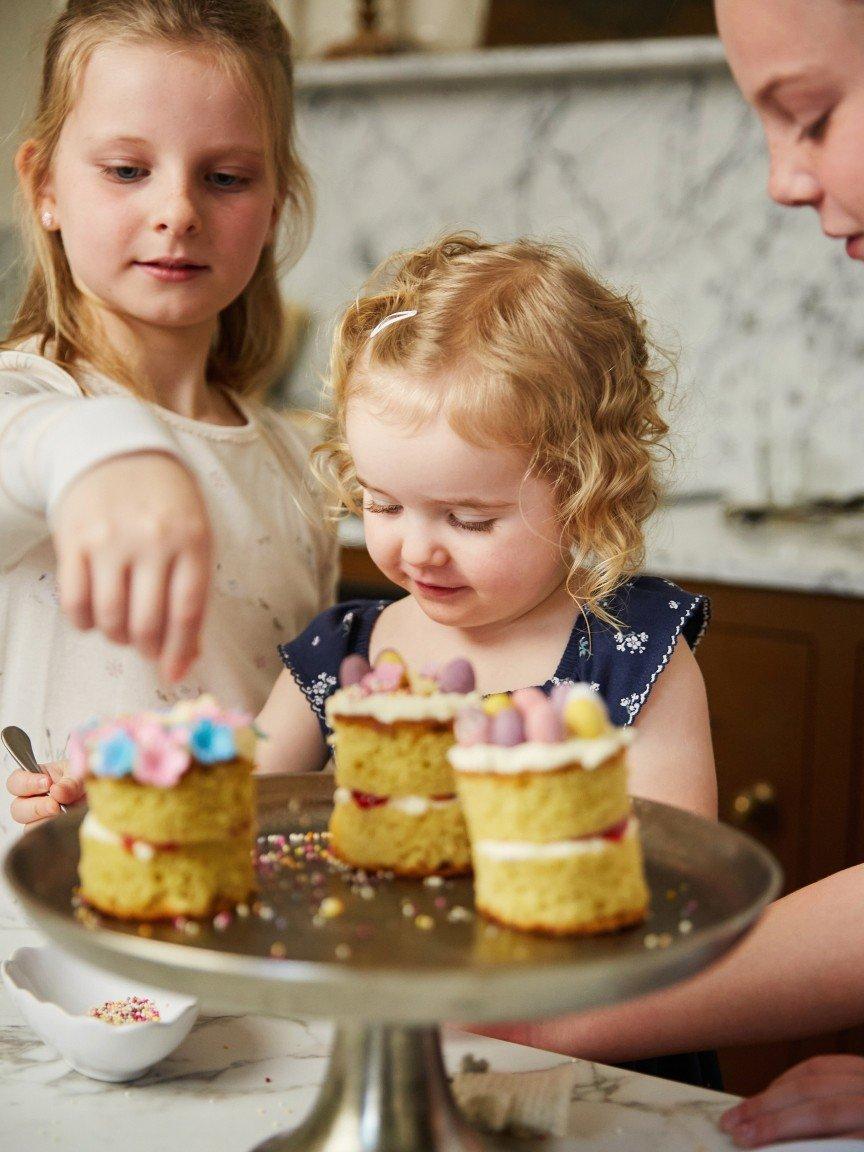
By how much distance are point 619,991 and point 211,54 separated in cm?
119

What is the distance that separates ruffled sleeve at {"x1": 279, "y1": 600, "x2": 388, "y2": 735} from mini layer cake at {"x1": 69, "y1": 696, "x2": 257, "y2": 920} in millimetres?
662

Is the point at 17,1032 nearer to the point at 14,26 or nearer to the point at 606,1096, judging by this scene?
the point at 606,1096

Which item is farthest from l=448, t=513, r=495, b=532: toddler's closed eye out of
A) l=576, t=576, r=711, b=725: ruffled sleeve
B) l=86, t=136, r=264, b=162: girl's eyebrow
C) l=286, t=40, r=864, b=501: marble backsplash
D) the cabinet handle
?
l=286, t=40, r=864, b=501: marble backsplash

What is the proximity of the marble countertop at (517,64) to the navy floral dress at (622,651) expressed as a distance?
182cm

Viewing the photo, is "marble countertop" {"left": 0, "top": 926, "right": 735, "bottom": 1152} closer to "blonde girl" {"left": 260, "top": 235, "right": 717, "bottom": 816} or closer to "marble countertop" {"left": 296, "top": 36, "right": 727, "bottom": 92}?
"blonde girl" {"left": 260, "top": 235, "right": 717, "bottom": 816}

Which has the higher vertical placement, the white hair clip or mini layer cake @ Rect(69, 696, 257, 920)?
the white hair clip

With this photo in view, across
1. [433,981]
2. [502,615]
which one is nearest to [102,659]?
[502,615]

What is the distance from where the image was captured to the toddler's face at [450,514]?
4.39ft

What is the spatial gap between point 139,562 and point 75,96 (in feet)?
3.04

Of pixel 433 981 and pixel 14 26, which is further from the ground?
pixel 14 26

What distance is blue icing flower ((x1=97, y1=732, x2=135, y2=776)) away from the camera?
871mm

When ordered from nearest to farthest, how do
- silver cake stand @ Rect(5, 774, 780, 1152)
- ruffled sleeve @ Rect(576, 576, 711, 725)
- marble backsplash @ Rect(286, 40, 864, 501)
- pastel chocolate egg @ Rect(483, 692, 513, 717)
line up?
silver cake stand @ Rect(5, 774, 780, 1152) → pastel chocolate egg @ Rect(483, 692, 513, 717) → ruffled sleeve @ Rect(576, 576, 711, 725) → marble backsplash @ Rect(286, 40, 864, 501)

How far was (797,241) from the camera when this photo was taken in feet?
10.3

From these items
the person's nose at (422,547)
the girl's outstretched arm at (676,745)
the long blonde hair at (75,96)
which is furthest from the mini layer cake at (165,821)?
the long blonde hair at (75,96)
